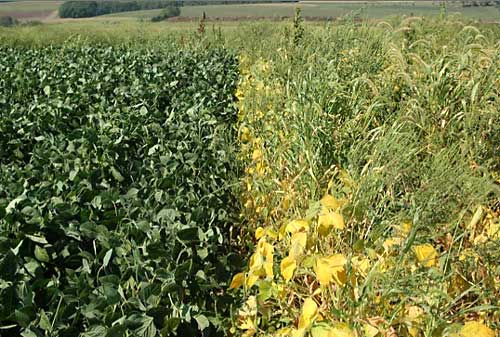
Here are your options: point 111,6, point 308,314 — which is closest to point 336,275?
point 308,314

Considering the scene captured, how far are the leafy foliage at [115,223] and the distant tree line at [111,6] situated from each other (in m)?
36.9

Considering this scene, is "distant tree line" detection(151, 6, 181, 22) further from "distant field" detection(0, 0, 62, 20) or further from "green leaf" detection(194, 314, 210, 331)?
"green leaf" detection(194, 314, 210, 331)

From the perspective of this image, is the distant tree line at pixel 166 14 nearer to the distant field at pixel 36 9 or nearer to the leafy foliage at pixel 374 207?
the distant field at pixel 36 9

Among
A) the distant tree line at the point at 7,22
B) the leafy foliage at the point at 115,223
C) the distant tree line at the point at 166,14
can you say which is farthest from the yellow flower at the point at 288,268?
the distant tree line at the point at 166,14

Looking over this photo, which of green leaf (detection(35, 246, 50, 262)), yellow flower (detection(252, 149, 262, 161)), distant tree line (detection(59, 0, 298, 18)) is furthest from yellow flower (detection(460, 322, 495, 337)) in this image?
distant tree line (detection(59, 0, 298, 18))

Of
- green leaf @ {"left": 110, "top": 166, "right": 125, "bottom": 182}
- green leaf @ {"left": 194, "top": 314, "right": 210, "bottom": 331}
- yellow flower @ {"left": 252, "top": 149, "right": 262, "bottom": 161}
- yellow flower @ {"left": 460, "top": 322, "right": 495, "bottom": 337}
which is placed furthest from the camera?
yellow flower @ {"left": 252, "top": 149, "right": 262, "bottom": 161}

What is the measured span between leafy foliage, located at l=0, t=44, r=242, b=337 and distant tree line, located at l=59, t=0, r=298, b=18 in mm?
36862

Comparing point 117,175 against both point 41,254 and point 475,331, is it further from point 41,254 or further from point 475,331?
point 475,331

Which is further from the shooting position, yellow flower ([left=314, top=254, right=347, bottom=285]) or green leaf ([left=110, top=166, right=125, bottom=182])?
green leaf ([left=110, top=166, right=125, bottom=182])

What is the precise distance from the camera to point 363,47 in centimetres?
436

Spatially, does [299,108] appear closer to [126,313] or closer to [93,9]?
[126,313]

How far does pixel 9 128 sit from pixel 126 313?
2.66 meters

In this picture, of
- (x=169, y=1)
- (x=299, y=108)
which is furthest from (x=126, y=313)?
(x=169, y=1)

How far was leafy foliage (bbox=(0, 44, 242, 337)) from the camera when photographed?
5.42 ft
